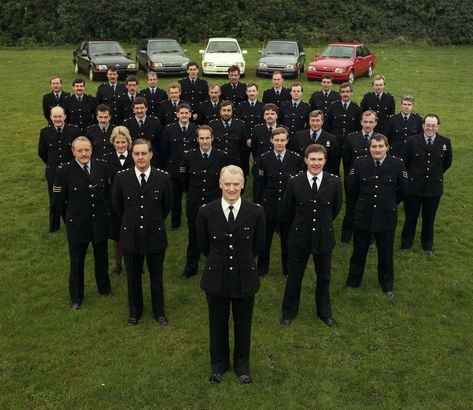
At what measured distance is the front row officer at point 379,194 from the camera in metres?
6.96

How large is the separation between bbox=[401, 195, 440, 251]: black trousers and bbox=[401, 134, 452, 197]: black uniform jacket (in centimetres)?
15

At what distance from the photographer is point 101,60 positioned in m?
20.6

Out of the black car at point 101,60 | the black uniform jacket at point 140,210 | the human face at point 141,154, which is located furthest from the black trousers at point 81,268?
the black car at point 101,60

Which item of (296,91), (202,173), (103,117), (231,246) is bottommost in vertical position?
(202,173)

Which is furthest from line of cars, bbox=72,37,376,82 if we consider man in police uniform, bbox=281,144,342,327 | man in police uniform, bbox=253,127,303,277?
man in police uniform, bbox=281,144,342,327

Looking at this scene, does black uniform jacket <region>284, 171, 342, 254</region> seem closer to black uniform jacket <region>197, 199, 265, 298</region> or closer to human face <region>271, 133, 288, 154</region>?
human face <region>271, 133, 288, 154</region>

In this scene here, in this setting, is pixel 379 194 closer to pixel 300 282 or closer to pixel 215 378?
pixel 300 282

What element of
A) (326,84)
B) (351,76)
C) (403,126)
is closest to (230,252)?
(403,126)

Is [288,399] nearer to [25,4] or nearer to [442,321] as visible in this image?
[442,321]

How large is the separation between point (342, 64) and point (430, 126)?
1312 cm

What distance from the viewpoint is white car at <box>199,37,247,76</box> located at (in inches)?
822

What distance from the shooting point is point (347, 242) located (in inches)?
351

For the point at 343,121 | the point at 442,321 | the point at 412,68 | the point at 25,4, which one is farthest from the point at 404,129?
the point at 25,4

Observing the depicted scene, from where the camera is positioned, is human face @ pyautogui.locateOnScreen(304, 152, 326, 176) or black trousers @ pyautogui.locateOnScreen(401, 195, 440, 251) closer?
human face @ pyautogui.locateOnScreen(304, 152, 326, 176)
